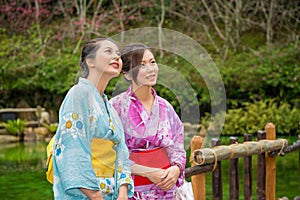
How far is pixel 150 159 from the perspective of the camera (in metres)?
2.33

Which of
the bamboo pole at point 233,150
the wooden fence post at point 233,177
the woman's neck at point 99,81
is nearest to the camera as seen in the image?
the woman's neck at point 99,81

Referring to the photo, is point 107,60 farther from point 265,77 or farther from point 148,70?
point 265,77

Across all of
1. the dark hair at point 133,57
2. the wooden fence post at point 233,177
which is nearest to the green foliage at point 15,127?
the wooden fence post at point 233,177

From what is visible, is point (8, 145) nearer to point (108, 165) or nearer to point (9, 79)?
point (9, 79)

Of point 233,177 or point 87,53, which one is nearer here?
point 87,53

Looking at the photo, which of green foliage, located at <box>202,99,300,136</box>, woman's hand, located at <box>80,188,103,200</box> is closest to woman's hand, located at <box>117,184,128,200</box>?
woman's hand, located at <box>80,188,103,200</box>

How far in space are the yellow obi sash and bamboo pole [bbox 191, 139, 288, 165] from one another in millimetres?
1168

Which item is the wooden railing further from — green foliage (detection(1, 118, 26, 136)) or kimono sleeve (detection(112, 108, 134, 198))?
kimono sleeve (detection(112, 108, 134, 198))

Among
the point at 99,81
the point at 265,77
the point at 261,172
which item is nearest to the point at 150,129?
the point at 99,81

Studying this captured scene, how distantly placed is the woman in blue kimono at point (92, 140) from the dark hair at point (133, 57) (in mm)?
143

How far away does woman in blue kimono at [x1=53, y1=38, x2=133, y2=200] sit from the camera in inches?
77.1

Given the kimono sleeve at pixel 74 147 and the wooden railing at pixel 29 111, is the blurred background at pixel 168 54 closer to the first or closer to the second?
the wooden railing at pixel 29 111

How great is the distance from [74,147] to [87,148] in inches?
1.8

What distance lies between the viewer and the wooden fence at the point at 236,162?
3225mm
